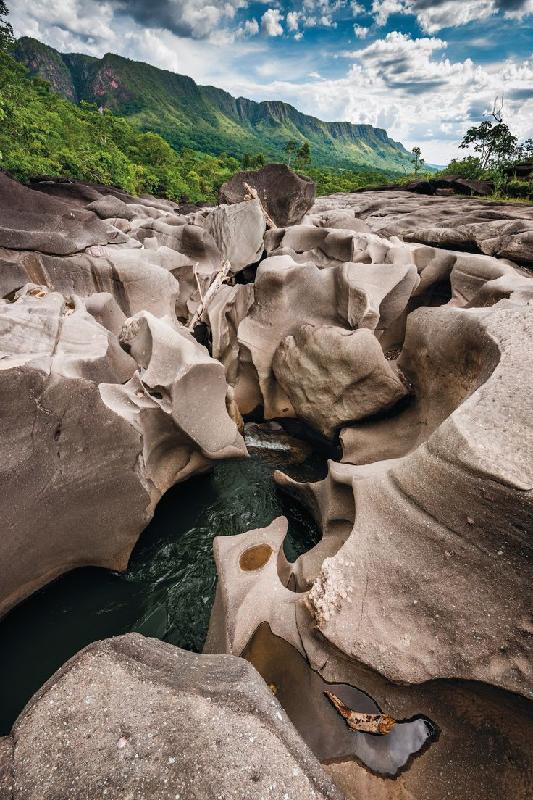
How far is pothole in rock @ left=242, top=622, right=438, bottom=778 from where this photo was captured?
3188 mm

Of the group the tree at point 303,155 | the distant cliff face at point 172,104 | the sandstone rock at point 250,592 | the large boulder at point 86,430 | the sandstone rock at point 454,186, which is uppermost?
the distant cliff face at point 172,104

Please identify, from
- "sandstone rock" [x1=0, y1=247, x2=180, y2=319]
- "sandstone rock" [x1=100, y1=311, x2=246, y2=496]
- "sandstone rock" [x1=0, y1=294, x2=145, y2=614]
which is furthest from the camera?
"sandstone rock" [x1=0, y1=247, x2=180, y2=319]

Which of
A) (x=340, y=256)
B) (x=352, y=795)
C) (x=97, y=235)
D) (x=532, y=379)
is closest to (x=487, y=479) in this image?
(x=532, y=379)

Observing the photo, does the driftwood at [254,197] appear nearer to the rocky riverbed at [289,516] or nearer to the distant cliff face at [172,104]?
the rocky riverbed at [289,516]

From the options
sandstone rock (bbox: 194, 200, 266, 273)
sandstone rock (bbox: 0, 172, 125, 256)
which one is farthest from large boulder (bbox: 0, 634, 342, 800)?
sandstone rock (bbox: 194, 200, 266, 273)

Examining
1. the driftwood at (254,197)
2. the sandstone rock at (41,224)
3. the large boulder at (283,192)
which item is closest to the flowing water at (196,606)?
the sandstone rock at (41,224)

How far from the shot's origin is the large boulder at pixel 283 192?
46.4ft

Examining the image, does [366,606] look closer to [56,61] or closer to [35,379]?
[35,379]

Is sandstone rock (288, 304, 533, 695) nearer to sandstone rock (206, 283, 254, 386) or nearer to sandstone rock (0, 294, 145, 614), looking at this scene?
sandstone rock (0, 294, 145, 614)

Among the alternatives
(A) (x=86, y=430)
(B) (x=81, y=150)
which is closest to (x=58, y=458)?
(A) (x=86, y=430)

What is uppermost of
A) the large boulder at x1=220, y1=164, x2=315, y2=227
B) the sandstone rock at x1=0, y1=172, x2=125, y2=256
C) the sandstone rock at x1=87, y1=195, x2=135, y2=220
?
the large boulder at x1=220, y1=164, x2=315, y2=227

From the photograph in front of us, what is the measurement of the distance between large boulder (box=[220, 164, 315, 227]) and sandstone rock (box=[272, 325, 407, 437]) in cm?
858

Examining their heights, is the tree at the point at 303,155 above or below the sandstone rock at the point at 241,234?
above

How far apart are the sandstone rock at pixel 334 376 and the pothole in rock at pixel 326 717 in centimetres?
396
